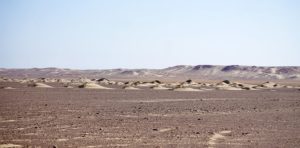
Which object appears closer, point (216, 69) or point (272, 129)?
point (272, 129)

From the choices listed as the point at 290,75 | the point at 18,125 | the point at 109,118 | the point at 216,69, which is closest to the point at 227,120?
the point at 109,118

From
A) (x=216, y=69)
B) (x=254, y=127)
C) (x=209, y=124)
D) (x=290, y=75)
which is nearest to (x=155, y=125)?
(x=209, y=124)

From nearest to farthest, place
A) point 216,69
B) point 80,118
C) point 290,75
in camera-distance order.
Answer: point 80,118 < point 290,75 < point 216,69

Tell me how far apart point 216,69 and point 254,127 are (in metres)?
180

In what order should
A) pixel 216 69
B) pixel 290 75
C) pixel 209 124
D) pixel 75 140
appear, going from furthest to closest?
pixel 216 69 < pixel 290 75 < pixel 209 124 < pixel 75 140

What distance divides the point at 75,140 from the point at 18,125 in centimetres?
464

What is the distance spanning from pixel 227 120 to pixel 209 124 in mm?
2180

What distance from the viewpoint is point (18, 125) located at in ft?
→ 58.6

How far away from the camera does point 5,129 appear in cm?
1655

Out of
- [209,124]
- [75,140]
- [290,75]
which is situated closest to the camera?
[75,140]

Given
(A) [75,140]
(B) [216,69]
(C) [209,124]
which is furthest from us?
(B) [216,69]

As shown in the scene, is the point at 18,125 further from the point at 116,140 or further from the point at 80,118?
the point at 116,140

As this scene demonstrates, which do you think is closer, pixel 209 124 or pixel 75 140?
pixel 75 140

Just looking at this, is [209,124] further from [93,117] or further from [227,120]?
[93,117]
